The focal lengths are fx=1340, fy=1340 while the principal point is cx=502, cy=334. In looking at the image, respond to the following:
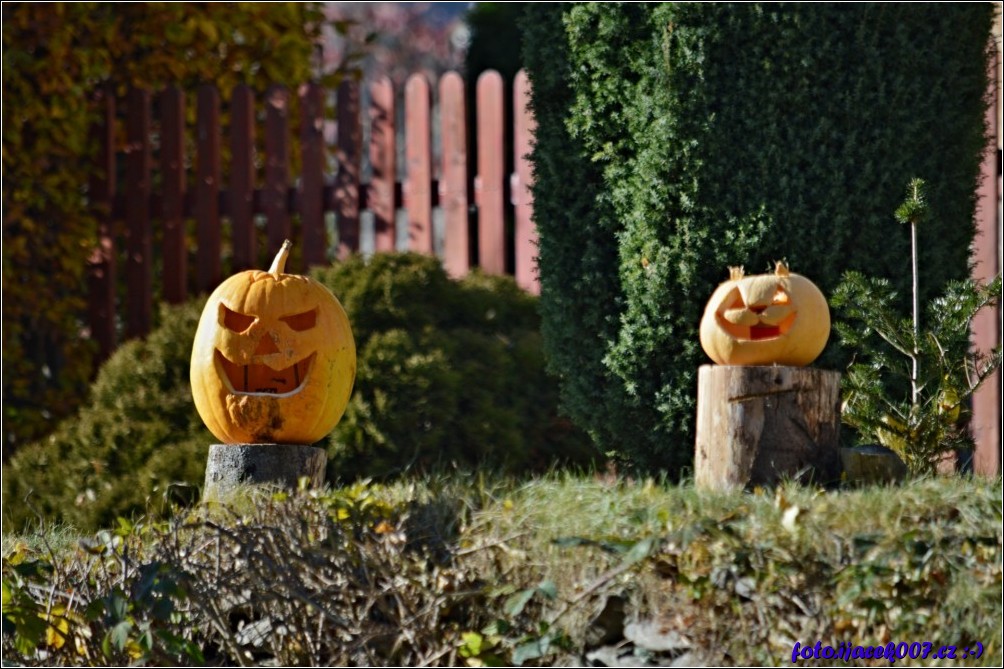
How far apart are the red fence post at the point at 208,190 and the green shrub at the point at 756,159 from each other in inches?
136

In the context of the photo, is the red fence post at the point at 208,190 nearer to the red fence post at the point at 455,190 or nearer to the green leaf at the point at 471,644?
the red fence post at the point at 455,190

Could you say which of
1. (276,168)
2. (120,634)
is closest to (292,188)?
(276,168)

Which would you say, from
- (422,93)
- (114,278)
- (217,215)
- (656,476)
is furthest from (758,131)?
(114,278)

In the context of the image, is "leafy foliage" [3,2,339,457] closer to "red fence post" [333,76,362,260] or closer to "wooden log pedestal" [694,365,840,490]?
"red fence post" [333,76,362,260]

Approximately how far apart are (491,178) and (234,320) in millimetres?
3144

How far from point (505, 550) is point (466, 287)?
3.10 meters

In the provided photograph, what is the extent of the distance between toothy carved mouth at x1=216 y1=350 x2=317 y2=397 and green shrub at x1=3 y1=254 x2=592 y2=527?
1194 mm

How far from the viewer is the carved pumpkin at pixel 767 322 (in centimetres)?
396

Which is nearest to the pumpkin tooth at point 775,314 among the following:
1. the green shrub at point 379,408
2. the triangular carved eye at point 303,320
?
the triangular carved eye at point 303,320

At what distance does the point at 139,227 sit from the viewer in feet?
26.4

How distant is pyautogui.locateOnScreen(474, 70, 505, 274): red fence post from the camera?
7117 mm

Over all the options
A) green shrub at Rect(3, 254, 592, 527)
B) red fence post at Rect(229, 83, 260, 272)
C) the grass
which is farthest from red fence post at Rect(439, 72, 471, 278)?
the grass

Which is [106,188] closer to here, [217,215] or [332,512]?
[217,215]

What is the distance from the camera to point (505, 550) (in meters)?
3.40
